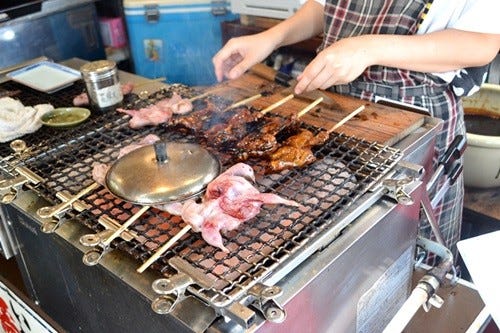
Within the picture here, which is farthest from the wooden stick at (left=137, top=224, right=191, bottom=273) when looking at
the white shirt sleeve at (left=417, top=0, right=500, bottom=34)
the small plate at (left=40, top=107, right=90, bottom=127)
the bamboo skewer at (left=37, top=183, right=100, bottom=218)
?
the white shirt sleeve at (left=417, top=0, right=500, bottom=34)

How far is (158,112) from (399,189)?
116 cm

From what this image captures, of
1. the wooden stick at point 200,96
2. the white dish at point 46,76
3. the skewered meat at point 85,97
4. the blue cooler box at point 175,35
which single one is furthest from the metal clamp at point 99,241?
the blue cooler box at point 175,35

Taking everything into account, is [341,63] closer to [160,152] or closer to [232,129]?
[232,129]

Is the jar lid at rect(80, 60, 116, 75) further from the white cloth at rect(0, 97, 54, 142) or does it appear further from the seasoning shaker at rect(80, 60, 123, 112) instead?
the white cloth at rect(0, 97, 54, 142)

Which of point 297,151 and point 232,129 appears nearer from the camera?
point 297,151

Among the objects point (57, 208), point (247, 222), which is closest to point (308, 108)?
point (247, 222)

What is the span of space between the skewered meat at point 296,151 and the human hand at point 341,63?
297 millimetres

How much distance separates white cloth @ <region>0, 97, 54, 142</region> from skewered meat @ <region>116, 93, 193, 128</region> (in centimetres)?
42

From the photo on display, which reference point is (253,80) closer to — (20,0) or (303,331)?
(303,331)

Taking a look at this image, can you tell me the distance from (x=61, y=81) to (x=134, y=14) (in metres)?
2.31

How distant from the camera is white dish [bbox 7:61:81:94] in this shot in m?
2.97

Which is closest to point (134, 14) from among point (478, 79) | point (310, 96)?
point (310, 96)

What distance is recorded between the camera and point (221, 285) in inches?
53.8

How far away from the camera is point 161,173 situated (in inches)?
69.9
